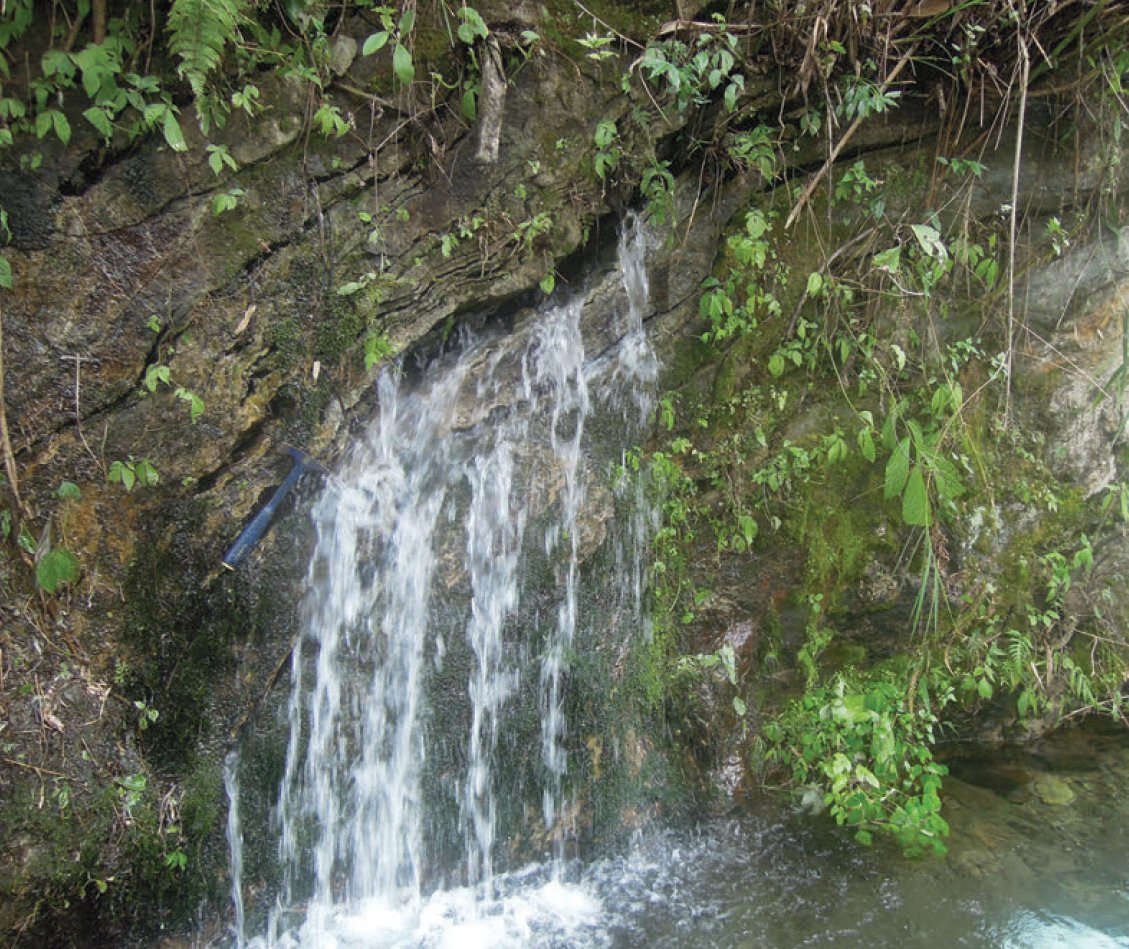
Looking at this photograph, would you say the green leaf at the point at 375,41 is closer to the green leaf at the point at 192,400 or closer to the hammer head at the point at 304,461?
the green leaf at the point at 192,400

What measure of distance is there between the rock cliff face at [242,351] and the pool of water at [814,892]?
56cm

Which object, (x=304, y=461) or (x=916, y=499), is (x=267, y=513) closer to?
(x=304, y=461)

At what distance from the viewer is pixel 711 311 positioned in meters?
3.74

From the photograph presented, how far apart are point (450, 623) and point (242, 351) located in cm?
148

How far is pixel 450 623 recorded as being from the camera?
3514 millimetres

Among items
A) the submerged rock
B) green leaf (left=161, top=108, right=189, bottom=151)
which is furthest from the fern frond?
the submerged rock

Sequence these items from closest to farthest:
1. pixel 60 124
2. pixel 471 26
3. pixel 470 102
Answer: pixel 60 124 → pixel 471 26 → pixel 470 102

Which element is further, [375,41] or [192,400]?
[192,400]

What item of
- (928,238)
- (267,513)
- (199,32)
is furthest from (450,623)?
(928,238)

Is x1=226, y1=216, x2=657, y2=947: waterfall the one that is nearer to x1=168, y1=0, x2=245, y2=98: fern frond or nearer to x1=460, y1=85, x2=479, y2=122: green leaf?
x1=460, y1=85, x2=479, y2=122: green leaf

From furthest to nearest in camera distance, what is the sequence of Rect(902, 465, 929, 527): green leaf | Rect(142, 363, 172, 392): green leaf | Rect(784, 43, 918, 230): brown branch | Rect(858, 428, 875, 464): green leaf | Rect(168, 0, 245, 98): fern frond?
Rect(858, 428, 875, 464): green leaf → Rect(784, 43, 918, 230): brown branch → Rect(902, 465, 929, 527): green leaf → Rect(142, 363, 172, 392): green leaf → Rect(168, 0, 245, 98): fern frond

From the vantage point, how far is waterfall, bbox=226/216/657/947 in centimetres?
330

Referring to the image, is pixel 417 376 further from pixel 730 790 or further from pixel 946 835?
pixel 946 835

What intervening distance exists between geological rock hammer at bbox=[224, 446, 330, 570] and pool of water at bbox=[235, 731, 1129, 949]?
160 centimetres
